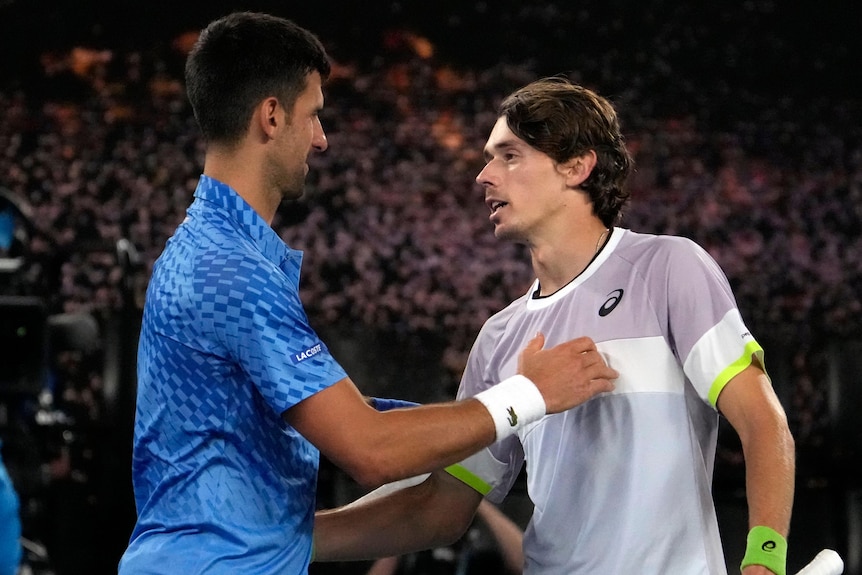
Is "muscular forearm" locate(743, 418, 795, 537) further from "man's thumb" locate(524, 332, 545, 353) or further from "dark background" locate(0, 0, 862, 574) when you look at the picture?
"dark background" locate(0, 0, 862, 574)

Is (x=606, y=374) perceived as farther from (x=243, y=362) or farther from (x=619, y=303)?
(x=243, y=362)

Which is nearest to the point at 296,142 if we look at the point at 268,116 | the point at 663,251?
the point at 268,116

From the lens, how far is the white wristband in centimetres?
181

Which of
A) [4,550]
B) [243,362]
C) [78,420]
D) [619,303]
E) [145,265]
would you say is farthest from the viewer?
[145,265]

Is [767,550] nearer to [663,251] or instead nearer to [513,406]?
[513,406]

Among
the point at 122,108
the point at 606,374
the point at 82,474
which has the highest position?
the point at 122,108

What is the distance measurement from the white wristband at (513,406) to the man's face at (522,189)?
1.51ft

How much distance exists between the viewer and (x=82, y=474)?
16.7 feet

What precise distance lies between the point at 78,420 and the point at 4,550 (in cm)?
213

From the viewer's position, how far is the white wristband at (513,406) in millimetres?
1813

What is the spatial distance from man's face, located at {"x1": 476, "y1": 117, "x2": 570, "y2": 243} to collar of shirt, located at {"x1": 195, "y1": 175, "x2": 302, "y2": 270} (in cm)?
54

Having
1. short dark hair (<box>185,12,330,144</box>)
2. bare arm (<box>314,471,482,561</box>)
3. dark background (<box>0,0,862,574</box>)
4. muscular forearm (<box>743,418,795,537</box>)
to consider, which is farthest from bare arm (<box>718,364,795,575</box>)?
dark background (<box>0,0,862,574</box>)

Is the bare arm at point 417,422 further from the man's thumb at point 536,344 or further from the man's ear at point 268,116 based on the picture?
the man's ear at point 268,116

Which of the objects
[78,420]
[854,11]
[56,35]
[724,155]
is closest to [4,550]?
[78,420]
